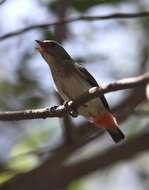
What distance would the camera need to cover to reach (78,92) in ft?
15.8

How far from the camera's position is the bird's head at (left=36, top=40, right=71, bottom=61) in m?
5.22

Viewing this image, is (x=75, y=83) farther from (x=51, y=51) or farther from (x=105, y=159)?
(x=105, y=159)

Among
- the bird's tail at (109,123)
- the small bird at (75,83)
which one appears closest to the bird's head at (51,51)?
the small bird at (75,83)

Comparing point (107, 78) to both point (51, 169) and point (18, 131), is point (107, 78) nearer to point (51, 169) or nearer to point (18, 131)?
point (18, 131)

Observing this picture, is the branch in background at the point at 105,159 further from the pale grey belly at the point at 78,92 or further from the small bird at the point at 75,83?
the pale grey belly at the point at 78,92

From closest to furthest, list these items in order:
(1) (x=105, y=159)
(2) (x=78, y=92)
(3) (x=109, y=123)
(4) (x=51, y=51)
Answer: (2) (x=78, y=92) → (3) (x=109, y=123) → (4) (x=51, y=51) → (1) (x=105, y=159)

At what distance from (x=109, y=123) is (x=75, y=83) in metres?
0.54

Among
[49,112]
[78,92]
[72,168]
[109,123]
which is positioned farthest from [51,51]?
[49,112]

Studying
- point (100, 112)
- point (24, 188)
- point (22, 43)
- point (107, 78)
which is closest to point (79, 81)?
point (100, 112)

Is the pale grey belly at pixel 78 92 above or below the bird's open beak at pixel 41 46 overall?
below

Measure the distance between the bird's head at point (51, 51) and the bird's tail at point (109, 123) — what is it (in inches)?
24.6

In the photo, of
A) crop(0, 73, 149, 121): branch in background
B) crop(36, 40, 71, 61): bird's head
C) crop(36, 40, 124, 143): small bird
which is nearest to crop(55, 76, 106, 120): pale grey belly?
crop(36, 40, 124, 143): small bird

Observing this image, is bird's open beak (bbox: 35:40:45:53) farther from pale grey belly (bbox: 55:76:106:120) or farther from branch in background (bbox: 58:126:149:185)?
branch in background (bbox: 58:126:149:185)

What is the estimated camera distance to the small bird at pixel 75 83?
488cm
